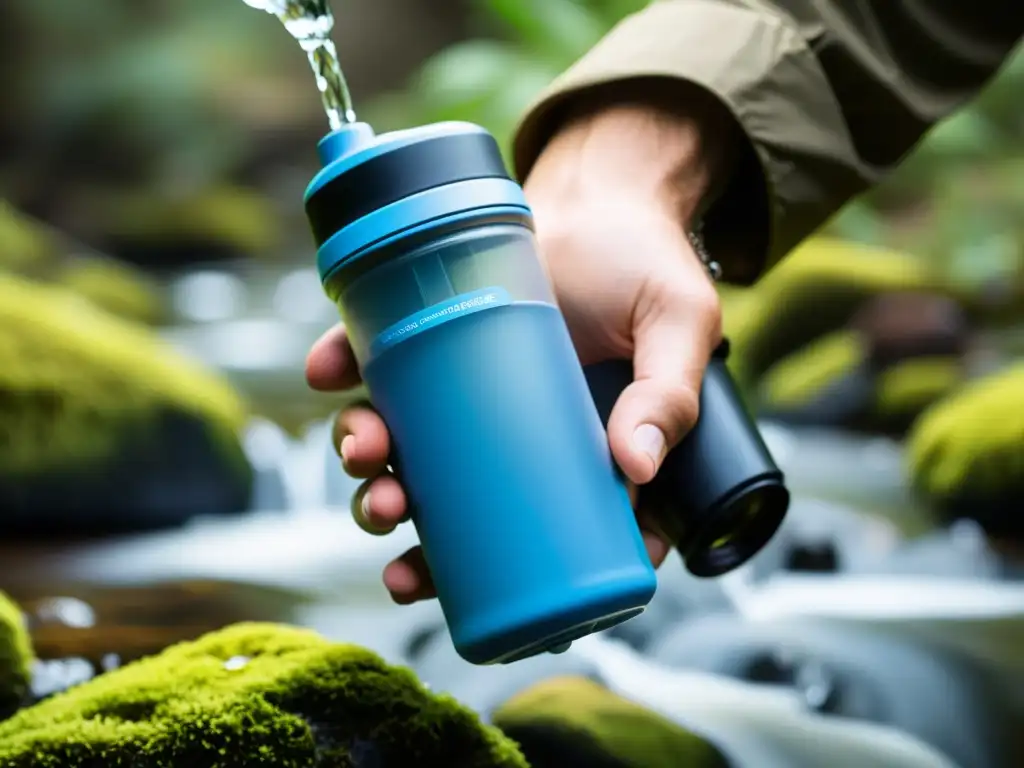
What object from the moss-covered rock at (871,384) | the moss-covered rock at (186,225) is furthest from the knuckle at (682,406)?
the moss-covered rock at (186,225)

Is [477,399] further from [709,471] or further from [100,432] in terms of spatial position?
[100,432]

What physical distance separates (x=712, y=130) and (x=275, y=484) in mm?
2246

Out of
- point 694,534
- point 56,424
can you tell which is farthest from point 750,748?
point 56,424

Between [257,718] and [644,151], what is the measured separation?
2.36ft

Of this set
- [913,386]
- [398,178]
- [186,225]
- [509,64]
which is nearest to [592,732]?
[398,178]

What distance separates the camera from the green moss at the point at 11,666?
1.37 meters

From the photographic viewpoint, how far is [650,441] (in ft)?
3.04

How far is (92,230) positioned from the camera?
5.85m

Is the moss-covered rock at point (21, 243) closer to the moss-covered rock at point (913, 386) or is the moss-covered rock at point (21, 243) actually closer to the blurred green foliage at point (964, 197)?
the moss-covered rock at point (913, 386)

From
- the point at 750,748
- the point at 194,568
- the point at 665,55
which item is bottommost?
the point at 750,748

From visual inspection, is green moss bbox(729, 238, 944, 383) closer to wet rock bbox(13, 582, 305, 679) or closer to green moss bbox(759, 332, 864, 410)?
green moss bbox(759, 332, 864, 410)

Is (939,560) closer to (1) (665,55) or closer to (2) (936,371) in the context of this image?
(2) (936,371)

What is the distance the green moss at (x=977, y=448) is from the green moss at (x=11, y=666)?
2.29m

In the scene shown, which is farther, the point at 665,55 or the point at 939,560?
the point at 939,560
